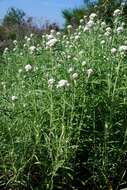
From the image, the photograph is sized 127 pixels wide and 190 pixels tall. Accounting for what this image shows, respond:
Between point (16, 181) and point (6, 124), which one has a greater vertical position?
point (6, 124)

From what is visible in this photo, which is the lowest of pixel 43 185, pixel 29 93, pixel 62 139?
pixel 43 185

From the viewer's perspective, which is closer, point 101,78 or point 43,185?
point 43,185

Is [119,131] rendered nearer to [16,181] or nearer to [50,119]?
[50,119]

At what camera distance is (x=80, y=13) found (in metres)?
15.7

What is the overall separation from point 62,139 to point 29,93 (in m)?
0.66

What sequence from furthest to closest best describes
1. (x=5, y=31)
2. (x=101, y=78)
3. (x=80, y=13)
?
(x=5, y=31) < (x=80, y=13) < (x=101, y=78)

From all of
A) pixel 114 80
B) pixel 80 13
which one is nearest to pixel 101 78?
pixel 114 80

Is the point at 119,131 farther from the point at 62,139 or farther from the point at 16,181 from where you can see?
the point at 16,181

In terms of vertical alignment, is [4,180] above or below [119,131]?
below

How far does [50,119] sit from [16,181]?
56cm

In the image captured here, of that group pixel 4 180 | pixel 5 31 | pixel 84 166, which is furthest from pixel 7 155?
pixel 5 31

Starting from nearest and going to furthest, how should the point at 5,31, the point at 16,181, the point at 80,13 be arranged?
the point at 16,181, the point at 80,13, the point at 5,31

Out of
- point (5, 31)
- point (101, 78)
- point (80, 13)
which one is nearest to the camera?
point (101, 78)

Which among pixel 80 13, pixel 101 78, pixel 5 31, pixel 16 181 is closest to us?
pixel 16 181
